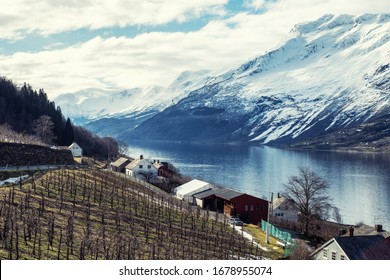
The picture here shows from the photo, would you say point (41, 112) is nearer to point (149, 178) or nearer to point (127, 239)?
point (149, 178)

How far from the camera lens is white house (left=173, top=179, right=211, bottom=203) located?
265 feet

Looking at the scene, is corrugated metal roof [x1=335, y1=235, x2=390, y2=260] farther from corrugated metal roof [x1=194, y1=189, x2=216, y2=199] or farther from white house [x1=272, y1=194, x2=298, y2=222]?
corrugated metal roof [x1=194, y1=189, x2=216, y2=199]

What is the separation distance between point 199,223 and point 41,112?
95.4 m

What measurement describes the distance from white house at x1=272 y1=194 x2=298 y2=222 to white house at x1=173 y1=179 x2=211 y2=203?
11764mm

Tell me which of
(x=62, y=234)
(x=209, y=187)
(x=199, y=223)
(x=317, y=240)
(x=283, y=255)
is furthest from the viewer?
(x=209, y=187)

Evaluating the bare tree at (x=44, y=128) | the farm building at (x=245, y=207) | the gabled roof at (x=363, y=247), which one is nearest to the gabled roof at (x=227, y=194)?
the farm building at (x=245, y=207)

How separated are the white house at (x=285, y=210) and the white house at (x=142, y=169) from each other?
2958 centimetres

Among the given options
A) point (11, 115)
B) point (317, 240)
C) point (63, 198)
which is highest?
point (11, 115)

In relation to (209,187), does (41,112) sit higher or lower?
higher

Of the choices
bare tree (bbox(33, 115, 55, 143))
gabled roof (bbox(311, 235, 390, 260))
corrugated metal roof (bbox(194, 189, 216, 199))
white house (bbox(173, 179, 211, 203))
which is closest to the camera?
gabled roof (bbox(311, 235, 390, 260))

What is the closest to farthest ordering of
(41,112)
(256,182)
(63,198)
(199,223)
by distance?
(63,198)
(199,223)
(256,182)
(41,112)

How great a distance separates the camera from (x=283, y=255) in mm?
45875

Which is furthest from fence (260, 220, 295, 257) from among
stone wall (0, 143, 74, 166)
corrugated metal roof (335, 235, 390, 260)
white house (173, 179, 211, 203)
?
stone wall (0, 143, 74, 166)

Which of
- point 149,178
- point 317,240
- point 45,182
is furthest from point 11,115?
point 317,240
